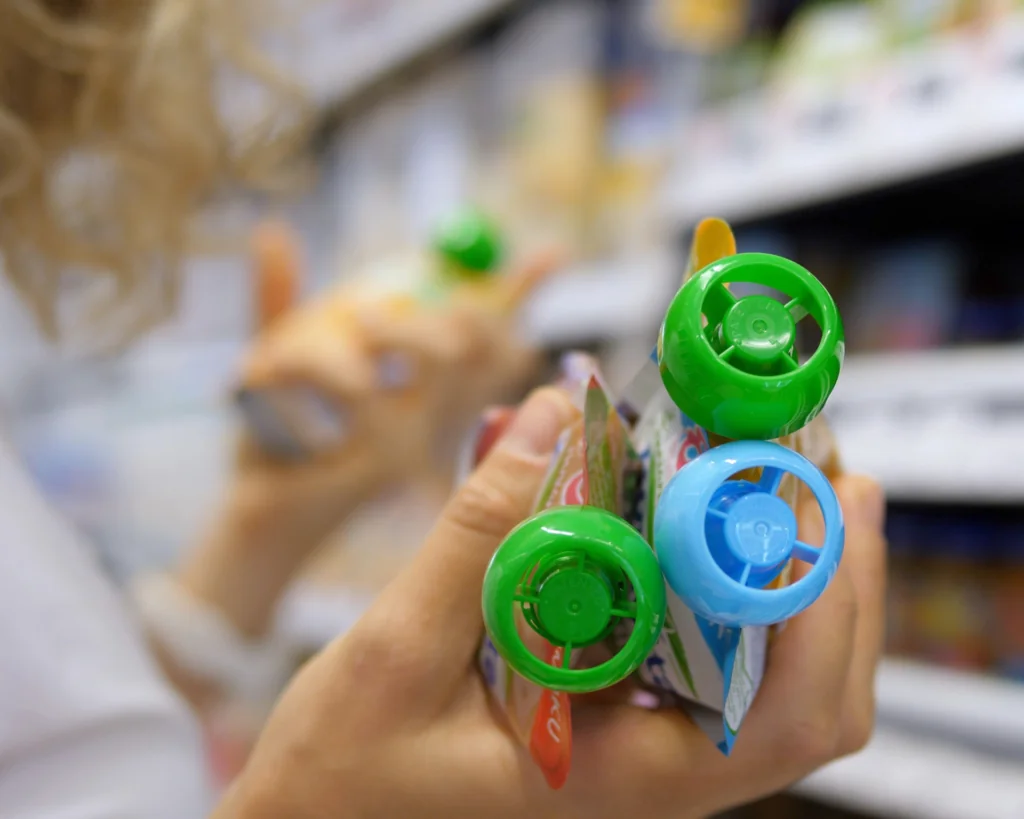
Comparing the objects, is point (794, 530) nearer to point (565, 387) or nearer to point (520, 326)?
point (565, 387)

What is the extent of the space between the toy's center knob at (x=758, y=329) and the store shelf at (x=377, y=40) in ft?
4.19

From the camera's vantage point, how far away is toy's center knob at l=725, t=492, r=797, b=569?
27cm

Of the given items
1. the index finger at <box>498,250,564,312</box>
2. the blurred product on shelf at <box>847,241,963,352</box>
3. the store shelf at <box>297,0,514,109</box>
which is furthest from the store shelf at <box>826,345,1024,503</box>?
the store shelf at <box>297,0,514,109</box>

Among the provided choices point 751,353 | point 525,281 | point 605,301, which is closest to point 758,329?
point 751,353

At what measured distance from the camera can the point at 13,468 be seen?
1.45 ft

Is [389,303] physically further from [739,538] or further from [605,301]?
[739,538]

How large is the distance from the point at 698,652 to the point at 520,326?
2.57ft

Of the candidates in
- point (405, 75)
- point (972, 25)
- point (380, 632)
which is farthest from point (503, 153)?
point (380, 632)

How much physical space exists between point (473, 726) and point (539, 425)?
0.39 ft

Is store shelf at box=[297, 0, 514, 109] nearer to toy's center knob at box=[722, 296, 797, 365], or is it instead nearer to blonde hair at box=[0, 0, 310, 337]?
blonde hair at box=[0, 0, 310, 337]

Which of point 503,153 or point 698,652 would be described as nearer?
point 698,652

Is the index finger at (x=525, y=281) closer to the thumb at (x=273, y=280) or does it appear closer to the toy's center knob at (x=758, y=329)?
the thumb at (x=273, y=280)

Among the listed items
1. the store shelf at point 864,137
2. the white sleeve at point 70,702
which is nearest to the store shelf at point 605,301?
the store shelf at point 864,137

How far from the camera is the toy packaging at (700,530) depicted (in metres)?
0.27
